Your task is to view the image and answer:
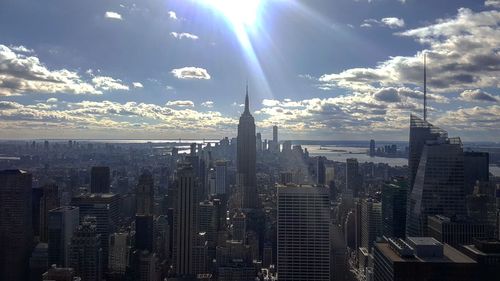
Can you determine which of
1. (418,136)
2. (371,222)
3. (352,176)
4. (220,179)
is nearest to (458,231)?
(371,222)

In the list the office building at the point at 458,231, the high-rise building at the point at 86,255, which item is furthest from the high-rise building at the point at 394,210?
the high-rise building at the point at 86,255

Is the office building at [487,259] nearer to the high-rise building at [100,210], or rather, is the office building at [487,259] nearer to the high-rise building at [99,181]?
the high-rise building at [100,210]

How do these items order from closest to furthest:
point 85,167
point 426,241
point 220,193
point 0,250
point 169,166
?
point 426,241, point 0,250, point 220,193, point 85,167, point 169,166

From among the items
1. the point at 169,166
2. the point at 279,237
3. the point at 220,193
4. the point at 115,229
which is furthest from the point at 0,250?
the point at 169,166

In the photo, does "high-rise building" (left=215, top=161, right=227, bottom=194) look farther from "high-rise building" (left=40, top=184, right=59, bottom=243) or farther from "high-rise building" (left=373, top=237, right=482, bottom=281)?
"high-rise building" (left=373, top=237, right=482, bottom=281)

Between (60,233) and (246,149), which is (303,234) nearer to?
(60,233)

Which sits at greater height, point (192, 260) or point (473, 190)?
point (473, 190)

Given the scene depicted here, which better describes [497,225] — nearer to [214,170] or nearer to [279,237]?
[279,237]

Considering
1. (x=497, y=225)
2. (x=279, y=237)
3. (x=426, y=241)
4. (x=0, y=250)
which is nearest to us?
(x=426, y=241)
